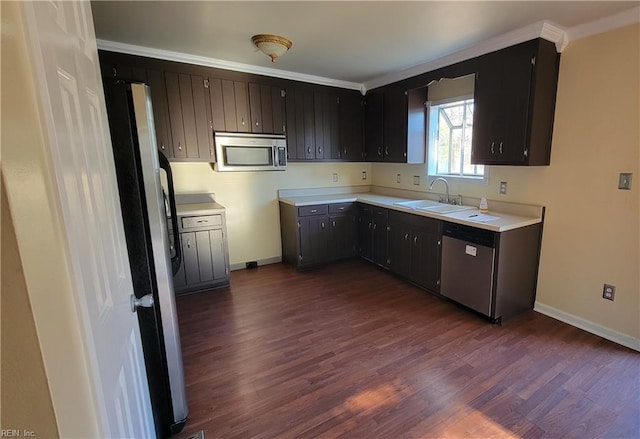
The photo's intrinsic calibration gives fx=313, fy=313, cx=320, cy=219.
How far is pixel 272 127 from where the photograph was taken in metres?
3.80

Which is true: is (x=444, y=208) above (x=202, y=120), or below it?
below

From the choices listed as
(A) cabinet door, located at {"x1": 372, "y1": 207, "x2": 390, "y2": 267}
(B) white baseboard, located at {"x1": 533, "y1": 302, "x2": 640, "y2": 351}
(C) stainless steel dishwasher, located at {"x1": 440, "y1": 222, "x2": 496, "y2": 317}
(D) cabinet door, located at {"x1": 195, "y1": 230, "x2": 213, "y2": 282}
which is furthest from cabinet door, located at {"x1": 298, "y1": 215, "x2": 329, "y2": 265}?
(B) white baseboard, located at {"x1": 533, "y1": 302, "x2": 640, "y2": 351}

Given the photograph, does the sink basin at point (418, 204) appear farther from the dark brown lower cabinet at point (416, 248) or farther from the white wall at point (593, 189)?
the white wall at point (593, 189)

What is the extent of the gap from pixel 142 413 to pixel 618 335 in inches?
128

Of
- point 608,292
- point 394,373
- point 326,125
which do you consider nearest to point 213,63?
point 326,125

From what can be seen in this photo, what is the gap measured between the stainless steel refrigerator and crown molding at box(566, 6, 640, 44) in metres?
3.13

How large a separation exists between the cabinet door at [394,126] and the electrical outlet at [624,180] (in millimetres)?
1997

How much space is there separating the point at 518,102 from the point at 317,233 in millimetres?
2516

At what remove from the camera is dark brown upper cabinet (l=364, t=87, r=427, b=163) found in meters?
3.79

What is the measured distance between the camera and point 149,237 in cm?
151

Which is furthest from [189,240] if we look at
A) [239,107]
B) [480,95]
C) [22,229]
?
[480,95]

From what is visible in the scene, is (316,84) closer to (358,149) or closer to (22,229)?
(358,149)

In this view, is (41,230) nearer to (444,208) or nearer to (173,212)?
(173,212)

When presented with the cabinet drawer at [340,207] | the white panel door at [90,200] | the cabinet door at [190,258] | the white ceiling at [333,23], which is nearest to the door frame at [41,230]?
the white panel door at [90,200]
